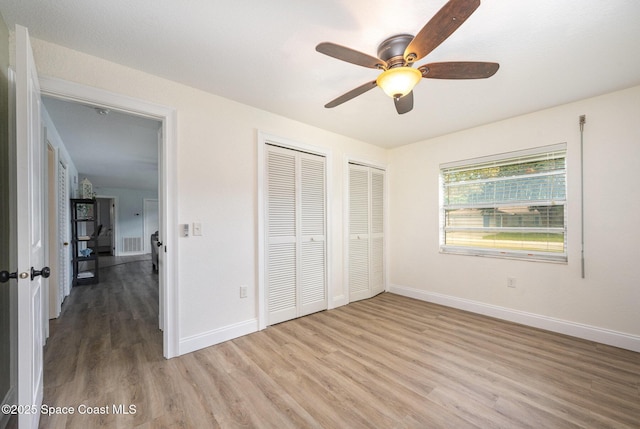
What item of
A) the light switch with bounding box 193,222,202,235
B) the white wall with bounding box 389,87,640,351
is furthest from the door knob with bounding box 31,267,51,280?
the white wall with bounding box 389,87,640,351

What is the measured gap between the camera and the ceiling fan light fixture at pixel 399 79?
5.08 ft

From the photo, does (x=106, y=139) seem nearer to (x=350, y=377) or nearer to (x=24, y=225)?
(x=24, y=225)

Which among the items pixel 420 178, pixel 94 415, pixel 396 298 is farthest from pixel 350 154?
pixel 94 415

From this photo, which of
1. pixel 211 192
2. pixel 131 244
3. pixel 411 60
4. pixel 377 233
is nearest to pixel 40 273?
pixel 211 192

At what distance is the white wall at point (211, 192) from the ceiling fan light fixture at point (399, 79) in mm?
1647

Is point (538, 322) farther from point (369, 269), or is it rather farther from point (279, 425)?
point (279, 425)

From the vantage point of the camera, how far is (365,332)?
9.16 feet

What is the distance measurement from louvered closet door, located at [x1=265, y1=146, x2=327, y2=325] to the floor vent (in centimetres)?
837

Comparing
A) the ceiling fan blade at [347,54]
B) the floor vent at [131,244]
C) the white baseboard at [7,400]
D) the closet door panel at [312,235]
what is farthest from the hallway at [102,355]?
the floor vent at [131,244]

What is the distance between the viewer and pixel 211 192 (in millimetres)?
2518

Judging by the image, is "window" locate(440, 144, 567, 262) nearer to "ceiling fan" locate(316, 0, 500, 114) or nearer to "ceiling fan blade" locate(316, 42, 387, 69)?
"ceiling fan" locate(316, 0, 500, 114)

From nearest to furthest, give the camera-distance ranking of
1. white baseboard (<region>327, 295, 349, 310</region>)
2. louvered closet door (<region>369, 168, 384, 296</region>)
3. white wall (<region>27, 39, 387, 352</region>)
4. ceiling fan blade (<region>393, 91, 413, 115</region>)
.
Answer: ceiling fan blade (<region>393, 91, 413, 115</region>), white wall (<region>27, 39, 387, 352</region>), white baseboard (<region>327, 295, 349, 310</region>), louvered closet door (<region>369, 168, 384, 296</region>)

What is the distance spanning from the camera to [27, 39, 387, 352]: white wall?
7.32 feet

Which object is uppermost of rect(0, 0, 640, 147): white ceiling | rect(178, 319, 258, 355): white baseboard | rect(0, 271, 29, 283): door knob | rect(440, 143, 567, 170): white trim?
rect(0, 0, 640, 147): white ceiling
